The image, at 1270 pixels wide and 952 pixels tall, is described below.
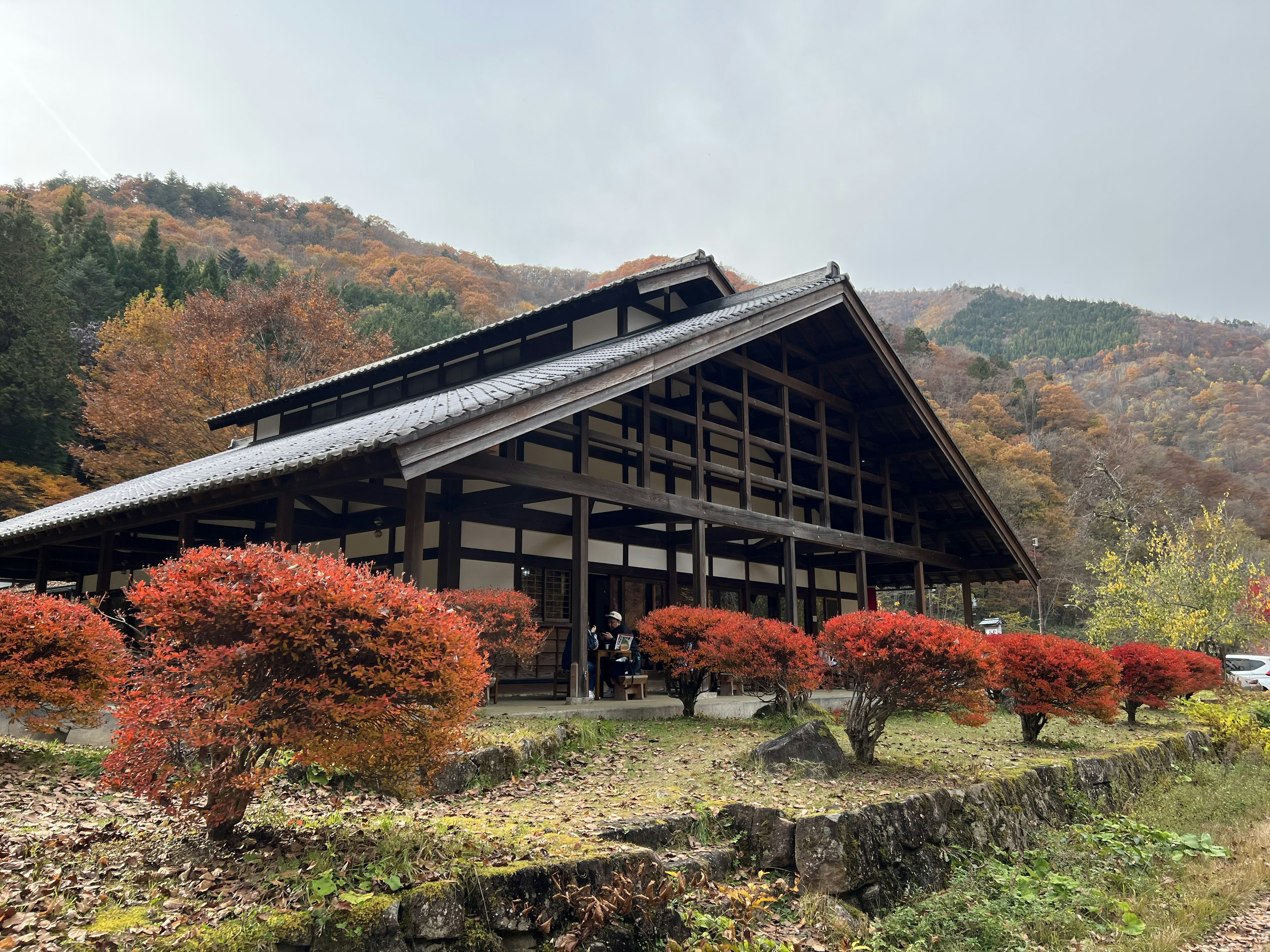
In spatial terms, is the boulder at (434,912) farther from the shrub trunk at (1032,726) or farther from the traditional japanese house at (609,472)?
the shrub trunk at (1032,726)

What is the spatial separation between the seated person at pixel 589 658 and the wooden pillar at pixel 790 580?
387cm

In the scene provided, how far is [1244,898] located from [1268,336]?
9318 cm

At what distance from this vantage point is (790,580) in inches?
619

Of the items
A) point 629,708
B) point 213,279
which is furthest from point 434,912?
point 213,279

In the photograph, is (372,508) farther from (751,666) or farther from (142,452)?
(142,452)

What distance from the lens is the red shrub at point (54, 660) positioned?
7.34 meters

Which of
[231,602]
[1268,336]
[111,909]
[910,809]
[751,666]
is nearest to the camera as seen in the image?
[111,909]

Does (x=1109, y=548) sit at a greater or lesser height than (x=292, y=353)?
lesser

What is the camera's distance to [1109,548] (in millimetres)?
39969

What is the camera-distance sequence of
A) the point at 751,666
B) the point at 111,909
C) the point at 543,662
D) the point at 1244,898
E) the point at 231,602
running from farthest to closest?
the point at 543,662 < the point at 751,666 < the point at 1244,898 < the point at 231,602 < the point at 111,909

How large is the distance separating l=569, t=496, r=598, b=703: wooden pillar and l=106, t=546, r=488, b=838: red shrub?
6676 millimetres

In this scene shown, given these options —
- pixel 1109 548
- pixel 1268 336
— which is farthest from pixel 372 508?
pixel 1268 336

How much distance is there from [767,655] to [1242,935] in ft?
17.8

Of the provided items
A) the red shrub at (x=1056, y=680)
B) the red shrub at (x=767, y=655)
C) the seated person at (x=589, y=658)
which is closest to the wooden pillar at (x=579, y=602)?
the seated person at (x=589, y=658)
